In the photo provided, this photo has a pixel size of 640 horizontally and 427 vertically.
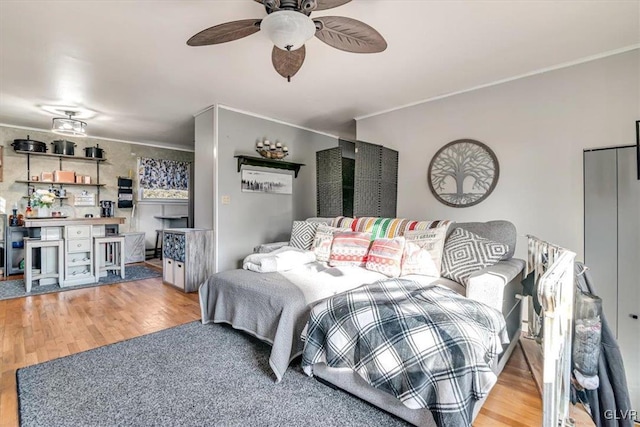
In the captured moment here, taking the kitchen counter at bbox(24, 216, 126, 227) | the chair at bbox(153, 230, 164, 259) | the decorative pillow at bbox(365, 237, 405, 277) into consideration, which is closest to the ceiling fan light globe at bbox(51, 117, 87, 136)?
the kitchen counter at bbox(24, 216, 126, 227)

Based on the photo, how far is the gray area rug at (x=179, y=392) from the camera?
1.53 meters

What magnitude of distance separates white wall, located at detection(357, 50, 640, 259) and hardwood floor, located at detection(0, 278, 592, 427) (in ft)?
4.31

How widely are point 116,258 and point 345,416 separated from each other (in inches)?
202

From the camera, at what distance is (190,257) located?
12.6 ft

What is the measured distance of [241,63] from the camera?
9.16ft

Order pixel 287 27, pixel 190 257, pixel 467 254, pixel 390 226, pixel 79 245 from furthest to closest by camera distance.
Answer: pixel 79 245, pixel 190 257, pixel 390 226, pixel 467 254, pixel 287 27

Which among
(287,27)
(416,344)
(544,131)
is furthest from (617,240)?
(287,27)

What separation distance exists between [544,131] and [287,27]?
8.70 ft

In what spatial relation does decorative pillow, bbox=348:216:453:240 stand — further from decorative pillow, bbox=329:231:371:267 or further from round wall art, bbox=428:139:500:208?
round wall art, bbox=428:139:500:208

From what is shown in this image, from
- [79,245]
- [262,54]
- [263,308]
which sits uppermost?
[262,54]

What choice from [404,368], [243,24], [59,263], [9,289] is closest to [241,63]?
[243,24]

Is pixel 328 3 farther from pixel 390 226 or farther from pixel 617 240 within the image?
pixel 617 240

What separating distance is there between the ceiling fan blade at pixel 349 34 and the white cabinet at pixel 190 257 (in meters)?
2.91

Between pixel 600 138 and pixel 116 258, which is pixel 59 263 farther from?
pixel 600 138
